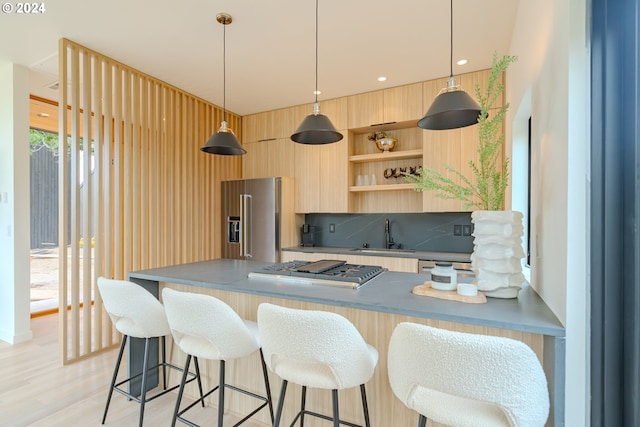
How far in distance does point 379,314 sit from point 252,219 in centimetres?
289

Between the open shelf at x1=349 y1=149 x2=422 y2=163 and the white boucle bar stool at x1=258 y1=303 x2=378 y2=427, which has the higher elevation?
the open shelf at x1=349 y1=149 x2=422 y2=163

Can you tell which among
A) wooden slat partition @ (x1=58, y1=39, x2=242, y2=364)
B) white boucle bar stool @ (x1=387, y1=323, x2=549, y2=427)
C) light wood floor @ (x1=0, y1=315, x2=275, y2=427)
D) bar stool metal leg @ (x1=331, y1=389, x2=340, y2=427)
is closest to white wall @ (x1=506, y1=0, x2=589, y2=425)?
white boucle bar stool @ (x1=387, y1=323, x2=549, y2=427)

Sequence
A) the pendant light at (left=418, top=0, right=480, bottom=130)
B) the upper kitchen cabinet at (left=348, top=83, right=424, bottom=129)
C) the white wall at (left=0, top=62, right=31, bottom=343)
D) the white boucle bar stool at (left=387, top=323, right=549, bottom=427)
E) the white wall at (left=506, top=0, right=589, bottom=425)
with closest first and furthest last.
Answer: the white boucle bar stool at (left=387, top=323, right=549, bottom=427)
the white wall at (left=506, top=0, right=589, bottom=425)
the pendant light at (left=418, top=0, right=480, bottom=130)
the white wall at (left=0, top=62, right=31, bottom=343)
the upper kitchen cabinet at (left=348, top=83, right=424, bottom=129)

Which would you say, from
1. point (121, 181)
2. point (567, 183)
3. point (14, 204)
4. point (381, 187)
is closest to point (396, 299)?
point (567, 183)

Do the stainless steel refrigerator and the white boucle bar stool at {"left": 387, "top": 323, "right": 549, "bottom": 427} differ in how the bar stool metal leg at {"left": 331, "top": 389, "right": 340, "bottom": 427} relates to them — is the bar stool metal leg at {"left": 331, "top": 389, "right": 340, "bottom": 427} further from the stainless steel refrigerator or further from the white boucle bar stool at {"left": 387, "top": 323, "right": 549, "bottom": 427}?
the stainless steel refrigerator

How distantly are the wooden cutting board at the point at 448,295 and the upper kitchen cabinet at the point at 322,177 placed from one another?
8.10 ft

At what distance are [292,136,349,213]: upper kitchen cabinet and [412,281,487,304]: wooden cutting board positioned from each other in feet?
8.10

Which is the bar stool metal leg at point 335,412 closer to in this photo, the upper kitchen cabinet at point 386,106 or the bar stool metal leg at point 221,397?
the bar stool metal leg at point 221,397

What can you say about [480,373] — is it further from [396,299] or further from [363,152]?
[363,152]

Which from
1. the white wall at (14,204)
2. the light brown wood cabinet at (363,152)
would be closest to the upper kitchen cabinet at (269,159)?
the light brown wood cabinet at (363,152)

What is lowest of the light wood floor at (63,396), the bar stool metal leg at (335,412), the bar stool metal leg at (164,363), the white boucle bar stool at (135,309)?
the light wood floor at (63,396)

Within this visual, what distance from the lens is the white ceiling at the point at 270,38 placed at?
2320mm

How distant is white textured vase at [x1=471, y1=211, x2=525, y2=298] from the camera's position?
1504 millimetres

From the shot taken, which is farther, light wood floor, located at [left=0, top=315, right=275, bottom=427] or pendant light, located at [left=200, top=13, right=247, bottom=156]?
pendant light, located at [left=200, top=13, right=247, bottom=156]
